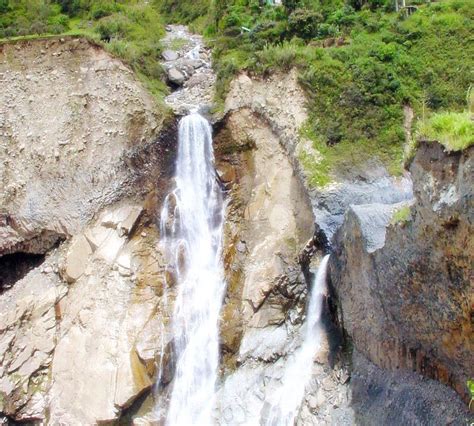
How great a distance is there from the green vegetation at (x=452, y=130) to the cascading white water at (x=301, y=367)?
21.1 feet

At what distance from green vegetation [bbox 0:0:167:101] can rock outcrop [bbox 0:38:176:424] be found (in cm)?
93

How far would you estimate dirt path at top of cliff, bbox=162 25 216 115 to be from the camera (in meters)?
21.1

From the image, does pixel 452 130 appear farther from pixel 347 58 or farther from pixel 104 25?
pixel 104 25

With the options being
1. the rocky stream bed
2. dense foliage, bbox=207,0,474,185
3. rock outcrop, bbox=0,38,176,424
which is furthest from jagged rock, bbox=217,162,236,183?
dense foliage, bbox=207,0,474,185

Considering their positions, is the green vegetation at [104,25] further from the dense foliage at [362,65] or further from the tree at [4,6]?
the dense foliage at [362,65]

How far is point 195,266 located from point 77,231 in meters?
4.74

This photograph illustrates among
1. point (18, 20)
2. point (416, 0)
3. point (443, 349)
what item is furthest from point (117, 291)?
point (416, 0)

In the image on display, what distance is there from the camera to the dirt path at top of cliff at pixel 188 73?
21.1 metres

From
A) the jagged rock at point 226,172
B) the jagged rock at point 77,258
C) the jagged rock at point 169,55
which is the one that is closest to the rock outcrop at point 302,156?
the jagged rock at point 226,172

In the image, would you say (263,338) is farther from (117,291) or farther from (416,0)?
(416,0)

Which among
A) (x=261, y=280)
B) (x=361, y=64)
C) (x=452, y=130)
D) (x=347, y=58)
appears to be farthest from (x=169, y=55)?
(x=452, y=130)

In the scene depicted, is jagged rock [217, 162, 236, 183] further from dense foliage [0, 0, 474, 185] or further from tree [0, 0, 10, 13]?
tree [0, 0, 10, 13]

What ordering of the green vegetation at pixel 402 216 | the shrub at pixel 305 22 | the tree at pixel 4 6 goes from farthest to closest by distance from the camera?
the tree at pixel 4 6 → the shrub at pixel 305 22 → the green vegetation at pixel 402 216

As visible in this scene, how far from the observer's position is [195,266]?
17672 millimetres
